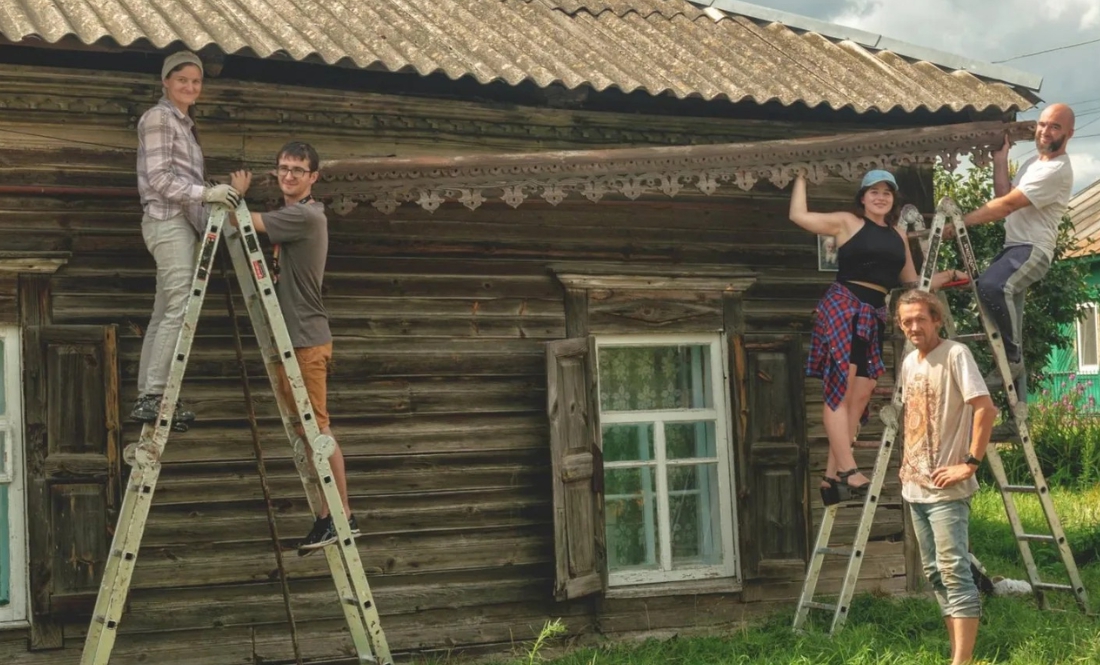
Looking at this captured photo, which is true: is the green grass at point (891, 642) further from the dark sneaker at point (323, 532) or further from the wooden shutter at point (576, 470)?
the dark sneaker at point (323, 532)

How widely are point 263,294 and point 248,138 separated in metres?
1.66

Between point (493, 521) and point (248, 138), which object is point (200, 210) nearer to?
point (248, 138)

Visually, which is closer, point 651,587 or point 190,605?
point 190,605

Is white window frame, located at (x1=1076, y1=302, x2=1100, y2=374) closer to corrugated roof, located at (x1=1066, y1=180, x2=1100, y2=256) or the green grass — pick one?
corrugated roof, located at (x1=1066, y1=180, x2=1100, y2=256)

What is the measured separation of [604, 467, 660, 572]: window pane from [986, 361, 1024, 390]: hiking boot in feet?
6.42

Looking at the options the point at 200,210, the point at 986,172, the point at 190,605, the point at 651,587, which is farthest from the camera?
the point at 986,172

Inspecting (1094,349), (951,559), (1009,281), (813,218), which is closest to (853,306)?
(813,218)

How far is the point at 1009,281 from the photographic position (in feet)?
22.0

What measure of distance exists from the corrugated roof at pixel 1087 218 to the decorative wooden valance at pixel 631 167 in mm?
14915

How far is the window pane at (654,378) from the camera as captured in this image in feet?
24.5

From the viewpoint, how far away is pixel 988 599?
7.41 meters

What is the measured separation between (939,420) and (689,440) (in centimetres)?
216

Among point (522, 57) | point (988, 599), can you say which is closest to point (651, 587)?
point (988, 599)

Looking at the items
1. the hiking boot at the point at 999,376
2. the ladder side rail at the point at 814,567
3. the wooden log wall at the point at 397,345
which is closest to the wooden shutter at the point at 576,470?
the wooden log wall at the point at 397,345
